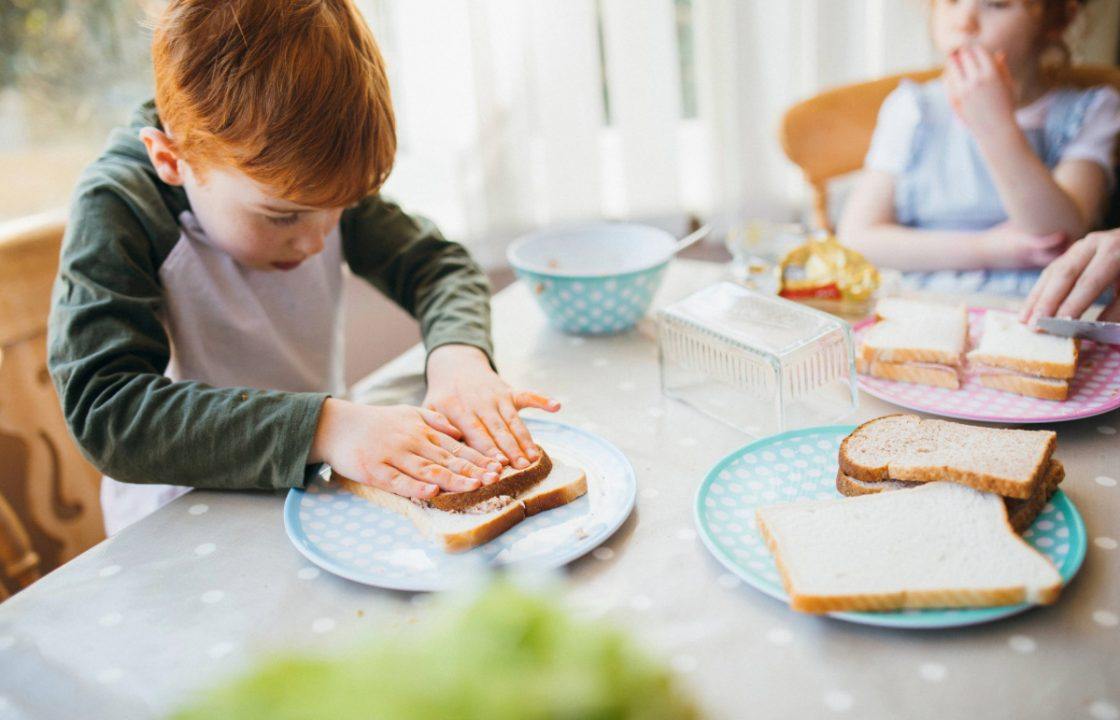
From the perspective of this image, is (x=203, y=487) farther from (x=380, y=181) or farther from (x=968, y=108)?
(x=968, y=108)

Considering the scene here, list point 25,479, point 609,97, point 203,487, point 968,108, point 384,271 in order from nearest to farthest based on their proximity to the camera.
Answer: point 203,487 → point 384,271 → point 968,108 → point 25,479 → point 609,97

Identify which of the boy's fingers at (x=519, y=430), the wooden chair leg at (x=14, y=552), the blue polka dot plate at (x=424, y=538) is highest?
the boy's fingers at (x=519, y=430)

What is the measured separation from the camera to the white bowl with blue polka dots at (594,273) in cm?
113

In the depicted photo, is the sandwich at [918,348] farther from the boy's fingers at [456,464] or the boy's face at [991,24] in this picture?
the boy's face at [991,24]

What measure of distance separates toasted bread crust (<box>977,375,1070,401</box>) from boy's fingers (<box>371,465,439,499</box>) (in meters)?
0.60

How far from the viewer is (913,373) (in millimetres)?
947

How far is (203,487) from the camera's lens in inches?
33.3

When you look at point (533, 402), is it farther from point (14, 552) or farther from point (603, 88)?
point (603, 88)

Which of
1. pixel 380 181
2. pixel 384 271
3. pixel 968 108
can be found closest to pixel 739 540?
pixel 380 181

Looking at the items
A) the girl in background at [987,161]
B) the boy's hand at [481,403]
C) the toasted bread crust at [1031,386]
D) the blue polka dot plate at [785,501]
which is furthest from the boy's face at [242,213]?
the girl in background at [987,161]

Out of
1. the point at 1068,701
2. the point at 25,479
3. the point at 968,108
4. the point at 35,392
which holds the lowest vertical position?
the point at 25,479

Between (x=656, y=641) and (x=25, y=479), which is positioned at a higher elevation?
(x=656, y=641)

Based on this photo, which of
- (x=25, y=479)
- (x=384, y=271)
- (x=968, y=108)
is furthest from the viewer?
(x=25, y=479)

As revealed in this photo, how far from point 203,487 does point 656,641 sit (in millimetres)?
488
